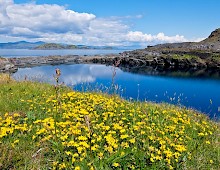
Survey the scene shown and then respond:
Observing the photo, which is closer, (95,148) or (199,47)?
(95,148)

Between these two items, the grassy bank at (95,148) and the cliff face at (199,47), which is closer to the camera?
the grassy bank at (95,148)

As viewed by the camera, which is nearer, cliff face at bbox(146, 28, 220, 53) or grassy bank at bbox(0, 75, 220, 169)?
grassy bank at bbox(0, 75, 220, 169)

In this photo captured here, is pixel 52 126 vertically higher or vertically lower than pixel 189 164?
higher

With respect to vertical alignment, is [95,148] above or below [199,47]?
below

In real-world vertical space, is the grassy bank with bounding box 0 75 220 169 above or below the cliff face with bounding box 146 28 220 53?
below

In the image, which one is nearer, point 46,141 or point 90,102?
point 46,141

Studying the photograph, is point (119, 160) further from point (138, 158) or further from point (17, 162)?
point (17, 162)

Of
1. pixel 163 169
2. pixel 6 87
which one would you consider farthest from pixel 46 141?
pixel 6 87

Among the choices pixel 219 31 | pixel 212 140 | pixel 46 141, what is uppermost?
pixel 219 31

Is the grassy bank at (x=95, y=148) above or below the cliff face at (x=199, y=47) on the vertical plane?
below

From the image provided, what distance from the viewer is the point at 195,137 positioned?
816 centimetres

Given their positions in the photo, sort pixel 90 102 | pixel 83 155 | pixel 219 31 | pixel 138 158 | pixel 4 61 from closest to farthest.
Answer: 1. pixel 83 155
2. pixel 138 158
3. pixel 90 102
4. pixel 4 61
5. pixel 219 31

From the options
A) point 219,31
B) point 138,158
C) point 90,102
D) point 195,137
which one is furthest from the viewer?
point 219,31

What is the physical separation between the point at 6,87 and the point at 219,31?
14564 centimetres
